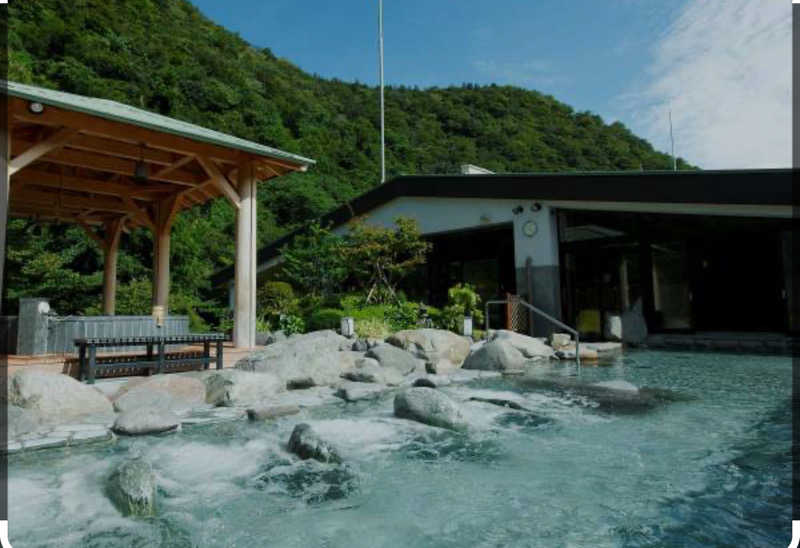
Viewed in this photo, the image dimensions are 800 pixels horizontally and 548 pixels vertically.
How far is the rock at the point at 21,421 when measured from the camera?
159 inches

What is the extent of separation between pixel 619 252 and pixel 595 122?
1410 inches

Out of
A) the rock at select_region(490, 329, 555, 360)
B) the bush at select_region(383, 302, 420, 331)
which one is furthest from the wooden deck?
the rock at select_region(490, 329, 555, 360)

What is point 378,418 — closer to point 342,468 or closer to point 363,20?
point 342,468

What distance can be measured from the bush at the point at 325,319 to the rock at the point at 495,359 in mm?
4015

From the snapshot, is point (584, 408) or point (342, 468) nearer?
point (342, 468)

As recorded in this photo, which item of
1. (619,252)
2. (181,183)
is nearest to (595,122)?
Answer: (619,252)

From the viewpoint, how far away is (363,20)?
25.4 metres

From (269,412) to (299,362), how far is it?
5.90 ft

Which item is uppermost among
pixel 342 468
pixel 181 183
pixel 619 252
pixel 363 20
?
pixel 363 20

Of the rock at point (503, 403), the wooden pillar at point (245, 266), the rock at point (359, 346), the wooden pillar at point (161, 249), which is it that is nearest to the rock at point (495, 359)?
the rock at point (359, 346)

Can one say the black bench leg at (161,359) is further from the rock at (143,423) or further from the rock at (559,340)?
the rock at (559,340)

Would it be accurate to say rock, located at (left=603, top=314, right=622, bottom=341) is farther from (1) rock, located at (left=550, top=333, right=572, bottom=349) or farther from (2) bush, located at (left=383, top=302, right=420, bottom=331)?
(2) bush, located at (left=383, top=302, right=420, bottom=331)

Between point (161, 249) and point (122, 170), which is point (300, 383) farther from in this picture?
point (161, 249)

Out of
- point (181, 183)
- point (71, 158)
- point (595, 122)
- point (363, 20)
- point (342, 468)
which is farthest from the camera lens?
point (595, 122)
